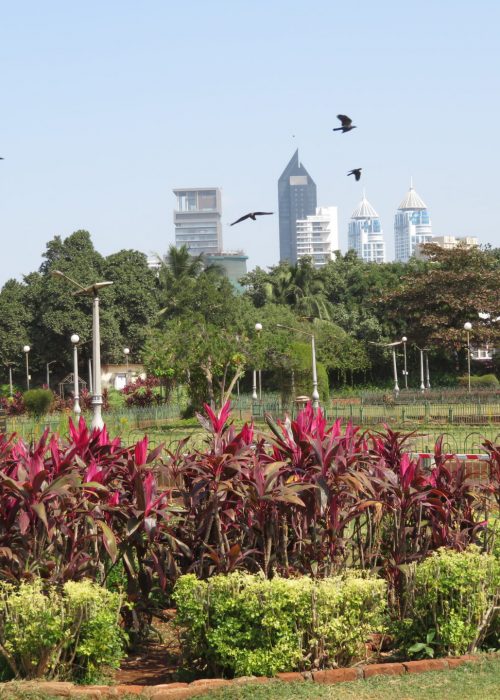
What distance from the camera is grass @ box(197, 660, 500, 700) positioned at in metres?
5.38

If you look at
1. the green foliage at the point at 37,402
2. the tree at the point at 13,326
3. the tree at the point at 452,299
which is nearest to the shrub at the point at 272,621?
the green foliage at the point at 37,402

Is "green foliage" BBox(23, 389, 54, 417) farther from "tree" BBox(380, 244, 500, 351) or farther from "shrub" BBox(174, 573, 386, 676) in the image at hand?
"shrub" BBox(174, 573, 386, 676)

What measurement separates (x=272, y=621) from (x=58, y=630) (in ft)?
3.82

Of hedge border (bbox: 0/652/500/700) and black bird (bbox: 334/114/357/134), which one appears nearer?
hedge border (bbox: 0/652/500/700)

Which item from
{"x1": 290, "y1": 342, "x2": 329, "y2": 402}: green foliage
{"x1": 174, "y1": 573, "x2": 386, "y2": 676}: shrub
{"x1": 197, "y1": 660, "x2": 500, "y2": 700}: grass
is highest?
{"x1": 290, "y1": 342, "x2": 329, "y2": 402}: green foliage

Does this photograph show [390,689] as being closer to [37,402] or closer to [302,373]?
[302,373]

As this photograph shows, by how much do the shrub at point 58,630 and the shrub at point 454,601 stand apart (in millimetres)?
1822

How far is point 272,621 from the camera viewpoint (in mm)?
5652

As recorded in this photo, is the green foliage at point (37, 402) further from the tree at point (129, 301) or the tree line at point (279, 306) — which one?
the tree at point (129, 301)

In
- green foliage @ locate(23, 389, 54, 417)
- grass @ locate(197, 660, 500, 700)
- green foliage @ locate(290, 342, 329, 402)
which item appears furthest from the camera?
green foliage @ locate(290, 342, 329, 402)

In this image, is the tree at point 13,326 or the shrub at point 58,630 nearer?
the shrub at point 58,630

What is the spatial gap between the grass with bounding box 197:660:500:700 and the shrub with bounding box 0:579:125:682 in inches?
27.8

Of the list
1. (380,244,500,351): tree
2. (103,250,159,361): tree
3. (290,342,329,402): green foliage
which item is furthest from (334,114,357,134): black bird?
(103,250,159,361): tree

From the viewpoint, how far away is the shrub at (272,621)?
18.6 ft
